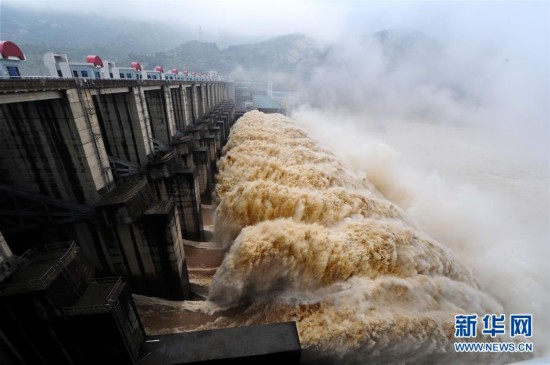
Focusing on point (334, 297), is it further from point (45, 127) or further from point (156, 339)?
point (45, 127)

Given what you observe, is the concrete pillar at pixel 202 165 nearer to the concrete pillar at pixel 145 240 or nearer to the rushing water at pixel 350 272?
the rushing water at pixel 350 272

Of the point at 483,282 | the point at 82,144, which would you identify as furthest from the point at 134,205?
the point at 483,282

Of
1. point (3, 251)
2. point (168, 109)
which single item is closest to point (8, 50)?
point (3, 251)

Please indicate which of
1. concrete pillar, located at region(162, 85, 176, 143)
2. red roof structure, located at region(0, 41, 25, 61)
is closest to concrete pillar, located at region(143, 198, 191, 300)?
red roof structure, located at region(0, 41, 25, 61)

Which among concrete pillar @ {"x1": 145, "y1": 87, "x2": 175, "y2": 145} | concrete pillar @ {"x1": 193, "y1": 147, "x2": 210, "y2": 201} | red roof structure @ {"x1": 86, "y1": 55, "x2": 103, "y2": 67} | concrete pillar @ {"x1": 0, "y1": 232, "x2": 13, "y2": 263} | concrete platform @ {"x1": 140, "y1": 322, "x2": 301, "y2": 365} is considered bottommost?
concrete platform @ {"x1": 140, "y1": 322, "x2": 301, "y2": 365}

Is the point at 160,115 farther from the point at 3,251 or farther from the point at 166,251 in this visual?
the point at 3,251

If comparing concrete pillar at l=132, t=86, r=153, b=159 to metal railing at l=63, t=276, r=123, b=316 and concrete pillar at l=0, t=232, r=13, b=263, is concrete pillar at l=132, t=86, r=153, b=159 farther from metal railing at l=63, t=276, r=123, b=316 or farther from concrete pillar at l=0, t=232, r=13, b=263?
metal railing at l=63, t=276, r=123, b=316

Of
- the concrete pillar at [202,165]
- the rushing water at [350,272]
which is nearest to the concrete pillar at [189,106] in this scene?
the concrete pillar at [202,165]
